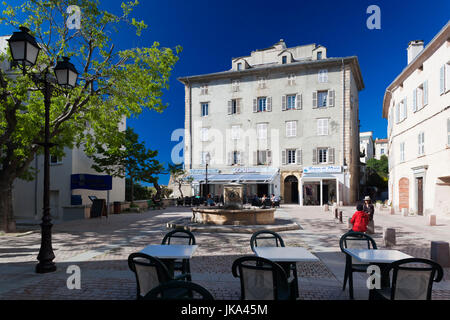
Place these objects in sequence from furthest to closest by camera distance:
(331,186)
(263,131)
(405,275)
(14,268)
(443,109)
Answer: (263,131) < (331,186) < (443,109) < (14,268) < (405,275)

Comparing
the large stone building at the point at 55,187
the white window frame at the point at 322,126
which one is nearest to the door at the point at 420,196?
the white window frame at the point at 322,126

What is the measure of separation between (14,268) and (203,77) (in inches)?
1185

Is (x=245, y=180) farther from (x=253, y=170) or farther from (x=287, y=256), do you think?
(x=287, y=256)

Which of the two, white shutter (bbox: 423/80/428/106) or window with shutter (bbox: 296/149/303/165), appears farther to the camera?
window with shutter (bbox: 296/149/303/165)

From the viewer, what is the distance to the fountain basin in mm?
12555

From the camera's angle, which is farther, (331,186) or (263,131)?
(263,131)

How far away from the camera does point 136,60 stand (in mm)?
11641

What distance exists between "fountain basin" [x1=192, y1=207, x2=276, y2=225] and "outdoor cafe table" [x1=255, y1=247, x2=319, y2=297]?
775cm

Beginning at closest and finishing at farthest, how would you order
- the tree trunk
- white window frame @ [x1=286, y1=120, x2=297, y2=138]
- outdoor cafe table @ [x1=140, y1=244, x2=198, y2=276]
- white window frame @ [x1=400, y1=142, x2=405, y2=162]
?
outdoor cafe table @ [x1=140, y1=244, x2=198, y2=276]
the tree trunk
white window frame @ [x1=400, y1=142, x2=405, y2=162]
white window frame @ [x1=286, y1=120, x2=297, y2=138]

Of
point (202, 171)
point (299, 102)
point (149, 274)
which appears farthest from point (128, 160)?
point (149, 274)

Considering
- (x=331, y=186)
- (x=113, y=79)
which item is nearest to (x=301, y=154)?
(x=331, y=186)

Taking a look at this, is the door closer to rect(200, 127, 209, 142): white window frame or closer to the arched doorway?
the arched doorway

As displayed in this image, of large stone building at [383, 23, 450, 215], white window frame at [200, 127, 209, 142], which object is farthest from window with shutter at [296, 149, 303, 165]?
white window frame at [200, 127, 209, 142]
